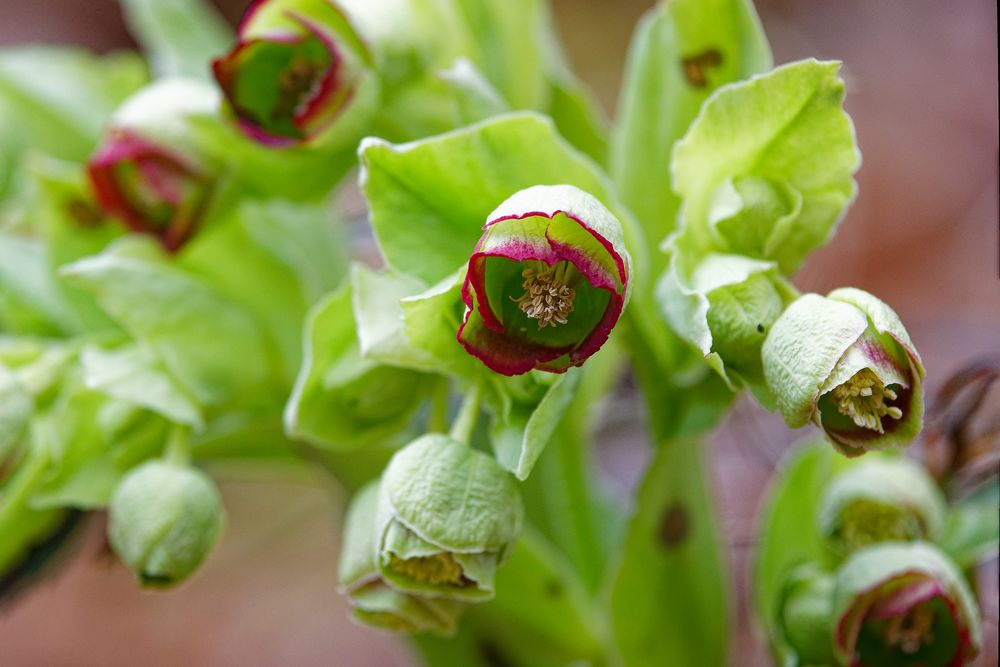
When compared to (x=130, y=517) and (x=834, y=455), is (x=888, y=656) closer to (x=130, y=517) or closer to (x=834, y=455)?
(x=834, y=455)

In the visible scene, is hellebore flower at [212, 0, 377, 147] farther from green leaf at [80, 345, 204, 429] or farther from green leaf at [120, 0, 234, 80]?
green leaf at [120, 0, 234, 80]

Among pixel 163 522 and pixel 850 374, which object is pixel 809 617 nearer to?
pixel 850 374

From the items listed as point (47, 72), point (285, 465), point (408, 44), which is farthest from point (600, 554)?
point (47, 72)

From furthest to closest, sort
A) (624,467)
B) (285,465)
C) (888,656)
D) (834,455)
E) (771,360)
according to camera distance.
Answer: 1. (624,467)
2. (285,465)
3. (834,455)
4. (888,656)
5. (771,360)

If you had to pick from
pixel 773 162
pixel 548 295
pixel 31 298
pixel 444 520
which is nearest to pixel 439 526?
pixel 444 520

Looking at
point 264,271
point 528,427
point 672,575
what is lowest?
point 672,575

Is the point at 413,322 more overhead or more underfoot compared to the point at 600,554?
more overhead
